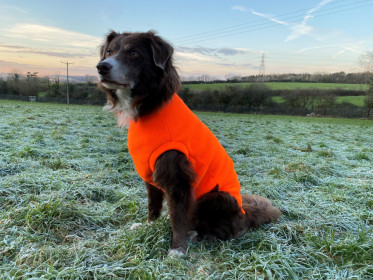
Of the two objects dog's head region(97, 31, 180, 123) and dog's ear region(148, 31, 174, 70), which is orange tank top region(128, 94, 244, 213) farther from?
dog's ear region(148, 31, 174, 70)

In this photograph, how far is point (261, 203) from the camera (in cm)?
356

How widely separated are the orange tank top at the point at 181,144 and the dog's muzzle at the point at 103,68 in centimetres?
63

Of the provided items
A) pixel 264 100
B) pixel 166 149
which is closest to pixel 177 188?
pixel 166 149

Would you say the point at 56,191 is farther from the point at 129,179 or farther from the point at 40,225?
the point at 129,179

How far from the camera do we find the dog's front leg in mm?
2625

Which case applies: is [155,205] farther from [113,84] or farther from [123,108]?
[113,84]

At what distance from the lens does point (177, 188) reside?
106 inches

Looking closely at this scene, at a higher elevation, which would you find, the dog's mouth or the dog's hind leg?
the dog's mouth

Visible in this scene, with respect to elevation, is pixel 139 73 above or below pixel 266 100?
below

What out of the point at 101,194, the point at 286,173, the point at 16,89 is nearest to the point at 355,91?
the point at 286,173

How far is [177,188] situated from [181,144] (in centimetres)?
48

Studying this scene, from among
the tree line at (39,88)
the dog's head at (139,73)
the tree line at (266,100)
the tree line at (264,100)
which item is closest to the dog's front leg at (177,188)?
the dog's head at (139,73)

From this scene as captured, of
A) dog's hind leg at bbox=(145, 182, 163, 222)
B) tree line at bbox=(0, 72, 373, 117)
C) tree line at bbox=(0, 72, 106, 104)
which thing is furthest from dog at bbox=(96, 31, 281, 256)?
tree line at bbox=(0, 72, 106, 104)

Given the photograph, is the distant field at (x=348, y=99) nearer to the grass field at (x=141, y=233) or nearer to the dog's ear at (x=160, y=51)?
the grass field at (x=141, y=233)
